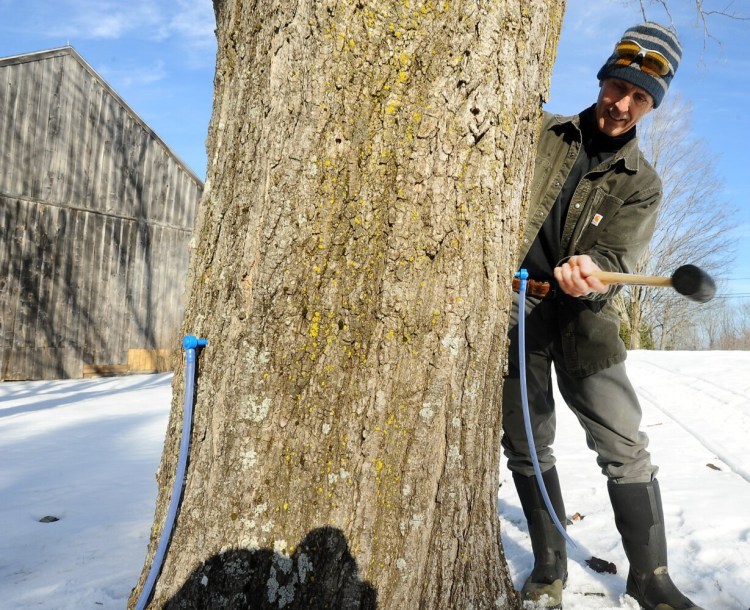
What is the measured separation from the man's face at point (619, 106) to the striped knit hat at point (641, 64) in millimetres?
28

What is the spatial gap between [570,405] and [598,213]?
81 cm

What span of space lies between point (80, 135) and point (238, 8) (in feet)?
36.5

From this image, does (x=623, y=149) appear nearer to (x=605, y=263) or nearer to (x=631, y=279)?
(x=605, y=263)

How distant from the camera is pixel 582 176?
2438 mm

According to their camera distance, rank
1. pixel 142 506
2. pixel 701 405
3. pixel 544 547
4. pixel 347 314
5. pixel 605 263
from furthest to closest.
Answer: pixel 701 405 → pixel 142 506 → pixel 544 547 → pixel 605 263 → pixel 347 314

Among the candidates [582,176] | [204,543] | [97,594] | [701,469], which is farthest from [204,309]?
[701,469]

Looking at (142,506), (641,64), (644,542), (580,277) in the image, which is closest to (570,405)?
(644,542)

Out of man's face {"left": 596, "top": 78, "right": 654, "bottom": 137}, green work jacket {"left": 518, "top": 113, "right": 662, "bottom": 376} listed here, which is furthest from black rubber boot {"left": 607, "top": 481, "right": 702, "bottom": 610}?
man's face {"left": 596, "top": 78, "right": 654, "bottom": 137}

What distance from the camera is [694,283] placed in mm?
1916

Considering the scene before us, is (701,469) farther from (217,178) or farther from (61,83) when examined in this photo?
(61,83)

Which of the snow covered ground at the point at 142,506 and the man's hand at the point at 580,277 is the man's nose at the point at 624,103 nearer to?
the man's hand at the point at 580,277

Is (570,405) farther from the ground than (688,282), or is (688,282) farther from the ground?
(688,282)

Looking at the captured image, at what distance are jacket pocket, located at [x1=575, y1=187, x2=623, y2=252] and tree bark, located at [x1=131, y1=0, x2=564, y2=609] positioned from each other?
934 millimetres

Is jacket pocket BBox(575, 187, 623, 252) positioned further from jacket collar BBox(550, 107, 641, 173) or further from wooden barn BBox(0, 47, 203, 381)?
wooden barn BBox(0, 47, 203, 381)
